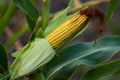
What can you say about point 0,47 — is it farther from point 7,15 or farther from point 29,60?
point 7,15

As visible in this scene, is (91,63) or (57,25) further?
(91,63)

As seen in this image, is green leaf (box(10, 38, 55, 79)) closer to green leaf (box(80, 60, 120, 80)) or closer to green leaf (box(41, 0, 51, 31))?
green leaf (box(41, 0, 51, 31))

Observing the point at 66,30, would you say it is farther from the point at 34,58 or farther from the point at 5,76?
the point at 5,76

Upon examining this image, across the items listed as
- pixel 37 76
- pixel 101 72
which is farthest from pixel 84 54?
pixel 37 76

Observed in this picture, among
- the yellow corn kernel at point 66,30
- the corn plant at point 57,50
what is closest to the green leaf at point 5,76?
the corn plant at point 57,50

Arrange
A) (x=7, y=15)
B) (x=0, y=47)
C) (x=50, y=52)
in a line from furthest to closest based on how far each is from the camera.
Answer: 1. (x=7, y=15)
2. (x=0, y=47)
3. (x=50, y=52)

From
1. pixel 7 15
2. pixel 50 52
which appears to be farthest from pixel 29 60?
pixel 7 15
